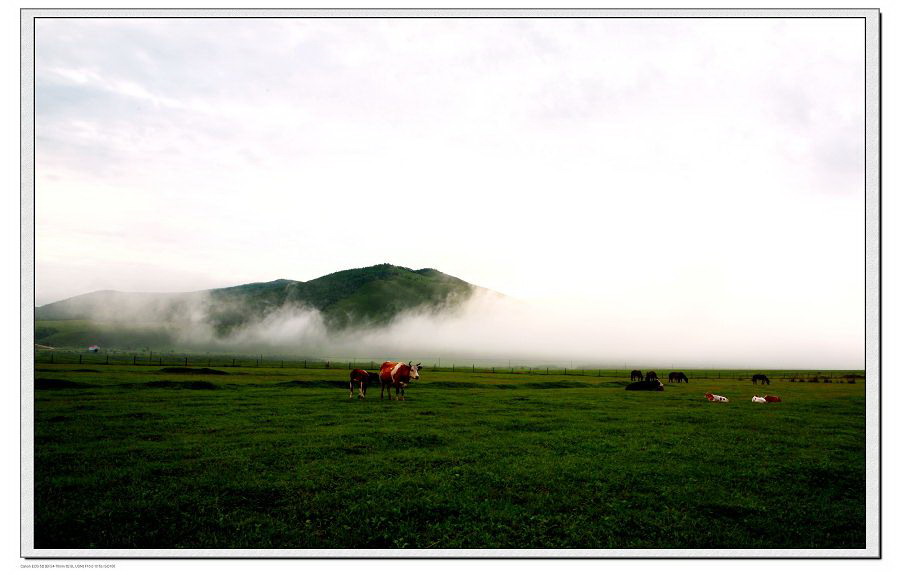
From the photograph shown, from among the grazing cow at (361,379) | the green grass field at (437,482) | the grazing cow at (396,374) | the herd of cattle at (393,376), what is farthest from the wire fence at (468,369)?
the grazing cow at (396,374)

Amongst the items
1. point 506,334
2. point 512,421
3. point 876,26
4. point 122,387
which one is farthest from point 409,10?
point 506,334

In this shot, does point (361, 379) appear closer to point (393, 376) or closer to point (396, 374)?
point (393, 376)

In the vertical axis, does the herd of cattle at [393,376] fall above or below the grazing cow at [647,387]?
above

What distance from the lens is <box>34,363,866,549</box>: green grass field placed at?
867 cm

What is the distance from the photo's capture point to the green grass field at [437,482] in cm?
867

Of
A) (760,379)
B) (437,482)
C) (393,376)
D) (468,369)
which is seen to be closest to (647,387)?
(760,379)

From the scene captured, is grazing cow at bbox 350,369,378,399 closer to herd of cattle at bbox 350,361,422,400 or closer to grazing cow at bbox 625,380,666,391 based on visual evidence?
herd of cattle at bbox 350,361,422,400

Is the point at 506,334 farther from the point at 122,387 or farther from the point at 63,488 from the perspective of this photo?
the point at 63,488

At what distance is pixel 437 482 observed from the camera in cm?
1054

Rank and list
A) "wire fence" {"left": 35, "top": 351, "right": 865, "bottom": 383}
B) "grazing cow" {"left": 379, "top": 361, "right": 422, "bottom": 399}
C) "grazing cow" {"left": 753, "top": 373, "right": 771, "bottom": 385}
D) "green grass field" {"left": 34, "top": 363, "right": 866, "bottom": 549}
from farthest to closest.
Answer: "wire fence" {"left": 35, "top": 351, "right": 865, "bottom": 383} < "grazing cow" {"left": 753, "top": 373, "right": 771, "bottom": 385} < "grazing cow" {"left": 379, "top": 361, "right": 422, "bottom": 399} < "green grass field" {"left": 34, "top": 363, "right": 866, "bottom": 549}

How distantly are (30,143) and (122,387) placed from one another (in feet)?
73.6

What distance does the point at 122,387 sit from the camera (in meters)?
28.0

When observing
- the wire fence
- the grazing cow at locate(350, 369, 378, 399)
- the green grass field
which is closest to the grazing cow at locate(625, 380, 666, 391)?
the wire fence

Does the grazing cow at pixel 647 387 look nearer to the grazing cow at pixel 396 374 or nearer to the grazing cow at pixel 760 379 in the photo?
the grazing cow at pixel 760 379
